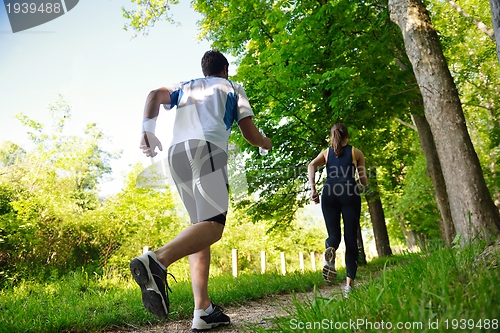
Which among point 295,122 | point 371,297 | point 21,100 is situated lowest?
point 371,297

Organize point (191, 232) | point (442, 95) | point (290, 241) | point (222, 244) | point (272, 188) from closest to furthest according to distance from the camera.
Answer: point (191, 232), point (442, 95), point (272, 188), point (222, 244), point (290, 241)

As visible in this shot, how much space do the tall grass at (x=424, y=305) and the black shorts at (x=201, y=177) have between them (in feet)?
3.13

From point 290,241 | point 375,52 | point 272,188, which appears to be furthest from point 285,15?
point 290,241

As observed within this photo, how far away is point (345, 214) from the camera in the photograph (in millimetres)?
4441

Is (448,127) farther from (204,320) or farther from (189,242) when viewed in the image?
(189,242)

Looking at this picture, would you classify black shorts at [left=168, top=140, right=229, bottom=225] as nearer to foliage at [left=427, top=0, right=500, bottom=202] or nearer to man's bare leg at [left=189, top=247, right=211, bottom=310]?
man's bare leg at [left=189, top=247, right=211, bottom=310]

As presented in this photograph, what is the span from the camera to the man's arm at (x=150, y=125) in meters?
2.91

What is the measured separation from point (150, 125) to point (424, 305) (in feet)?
6.84

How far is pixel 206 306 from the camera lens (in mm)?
3133

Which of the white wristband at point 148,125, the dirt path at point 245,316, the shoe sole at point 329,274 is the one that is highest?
the white wristband at point 148,125

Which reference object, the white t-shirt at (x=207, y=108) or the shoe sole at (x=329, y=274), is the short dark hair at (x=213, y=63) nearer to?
the white t-shirt at (x=207, y=108)

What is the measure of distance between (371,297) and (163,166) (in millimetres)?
1764

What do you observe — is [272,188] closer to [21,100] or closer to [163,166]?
[163,166]

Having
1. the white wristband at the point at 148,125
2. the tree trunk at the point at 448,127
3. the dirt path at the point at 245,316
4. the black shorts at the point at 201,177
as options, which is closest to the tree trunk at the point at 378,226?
the tree trunk at the point at 448,127
